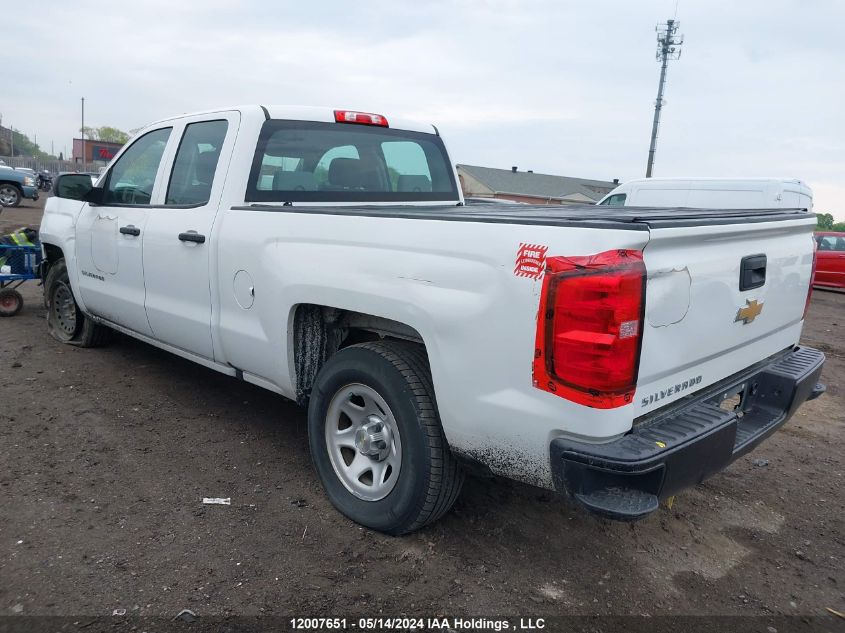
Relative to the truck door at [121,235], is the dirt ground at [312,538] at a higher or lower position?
lower

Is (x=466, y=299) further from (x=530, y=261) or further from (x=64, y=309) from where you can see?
(x=64, y=309)

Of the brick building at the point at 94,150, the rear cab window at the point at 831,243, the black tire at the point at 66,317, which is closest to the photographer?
the black tire at the point at 66,317

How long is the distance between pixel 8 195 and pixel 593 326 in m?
23.7

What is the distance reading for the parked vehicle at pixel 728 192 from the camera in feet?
40.9

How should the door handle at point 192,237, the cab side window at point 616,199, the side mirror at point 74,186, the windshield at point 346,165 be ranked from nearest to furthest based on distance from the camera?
1. the door handle at point 192,237
2. the windshield at point 346,165
3. the side mirror at point 74,186
4. the cab side window at point 616,199

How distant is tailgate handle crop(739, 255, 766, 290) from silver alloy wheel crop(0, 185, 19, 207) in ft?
76.9

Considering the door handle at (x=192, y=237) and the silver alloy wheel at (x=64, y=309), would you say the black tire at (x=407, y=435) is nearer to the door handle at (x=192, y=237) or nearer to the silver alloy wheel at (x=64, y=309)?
the door handle at (x=192, y=237)

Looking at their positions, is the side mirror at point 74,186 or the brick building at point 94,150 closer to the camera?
the side mirror at point 74,186

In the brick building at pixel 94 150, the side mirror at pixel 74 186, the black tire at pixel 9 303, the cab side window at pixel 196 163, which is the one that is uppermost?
the brick building at pixel 94 150

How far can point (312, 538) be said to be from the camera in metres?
2.95

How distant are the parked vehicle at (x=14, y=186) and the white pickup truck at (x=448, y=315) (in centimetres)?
1976

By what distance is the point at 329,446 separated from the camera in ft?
10.3

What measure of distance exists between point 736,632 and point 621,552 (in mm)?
600

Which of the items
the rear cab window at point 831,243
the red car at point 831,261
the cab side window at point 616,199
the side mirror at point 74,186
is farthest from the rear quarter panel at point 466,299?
the rear cab window at point 831,243
